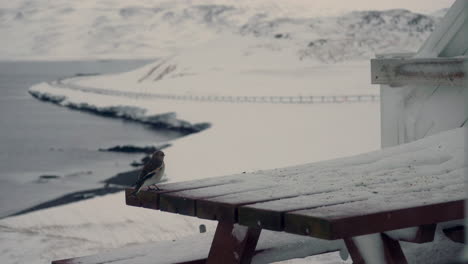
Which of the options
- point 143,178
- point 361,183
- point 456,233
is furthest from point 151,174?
point 456,233

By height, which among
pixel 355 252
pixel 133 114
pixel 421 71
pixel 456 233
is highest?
pixel 421 71

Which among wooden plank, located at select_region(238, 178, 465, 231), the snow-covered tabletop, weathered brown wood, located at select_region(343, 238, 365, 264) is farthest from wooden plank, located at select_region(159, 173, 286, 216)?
weathered brown wood, located at select_region(343, 238, 365, 264)

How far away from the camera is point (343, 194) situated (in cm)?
341

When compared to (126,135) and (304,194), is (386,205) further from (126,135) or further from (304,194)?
(126,135)

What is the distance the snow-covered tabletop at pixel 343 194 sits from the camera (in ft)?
9.99

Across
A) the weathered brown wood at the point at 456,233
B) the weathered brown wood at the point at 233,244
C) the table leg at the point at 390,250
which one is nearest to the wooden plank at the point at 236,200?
the weathered brown wood at the point at 233,244

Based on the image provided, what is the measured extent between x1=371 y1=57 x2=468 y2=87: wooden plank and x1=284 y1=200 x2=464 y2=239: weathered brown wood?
214 centimetres

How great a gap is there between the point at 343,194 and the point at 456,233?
156cm

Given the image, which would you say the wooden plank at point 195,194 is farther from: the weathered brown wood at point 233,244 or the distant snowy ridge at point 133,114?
the distant snowy ridge at point 133,114

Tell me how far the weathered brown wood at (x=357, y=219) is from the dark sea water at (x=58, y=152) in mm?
21547

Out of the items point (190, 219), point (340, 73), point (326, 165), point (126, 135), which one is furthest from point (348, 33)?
point (326, 165)

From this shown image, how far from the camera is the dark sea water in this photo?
28734mm

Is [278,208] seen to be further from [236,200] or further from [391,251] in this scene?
[391,251]

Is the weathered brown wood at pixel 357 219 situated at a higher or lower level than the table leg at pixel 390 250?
higher
